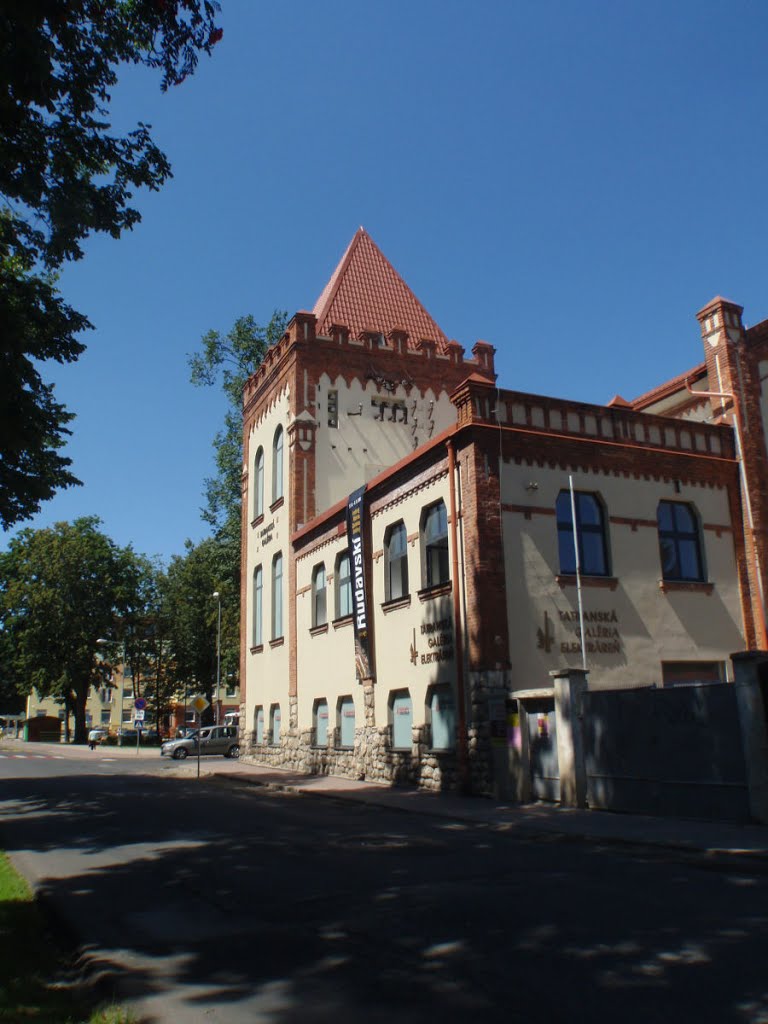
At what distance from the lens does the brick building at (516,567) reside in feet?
56.4

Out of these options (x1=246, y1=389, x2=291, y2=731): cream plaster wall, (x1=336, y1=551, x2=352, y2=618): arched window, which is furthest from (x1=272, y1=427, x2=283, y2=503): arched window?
(x1=336, y1=551, x2=352, y2=618): arched window

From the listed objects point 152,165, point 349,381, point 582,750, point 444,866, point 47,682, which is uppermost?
point 349,381

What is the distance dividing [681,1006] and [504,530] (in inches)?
510

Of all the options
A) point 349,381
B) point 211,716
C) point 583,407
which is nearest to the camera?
point 583,407

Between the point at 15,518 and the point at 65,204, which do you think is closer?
the point at 65,204

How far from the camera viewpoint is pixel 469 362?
3006 cm

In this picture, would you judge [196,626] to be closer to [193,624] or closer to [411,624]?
[193,624]

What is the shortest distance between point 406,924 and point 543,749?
9238 millimetres

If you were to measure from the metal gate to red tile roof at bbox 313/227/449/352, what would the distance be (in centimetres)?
1706

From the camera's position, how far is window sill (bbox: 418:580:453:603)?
59.0ft

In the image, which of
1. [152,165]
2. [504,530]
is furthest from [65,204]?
[504,530]

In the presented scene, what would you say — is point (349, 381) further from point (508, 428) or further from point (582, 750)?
point (582, 750)

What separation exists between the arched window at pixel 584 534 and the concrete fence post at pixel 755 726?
627 cm

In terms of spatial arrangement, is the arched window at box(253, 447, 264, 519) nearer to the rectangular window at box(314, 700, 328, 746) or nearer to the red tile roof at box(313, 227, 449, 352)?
the red tile roof at box(313, 227, 449, 352)
